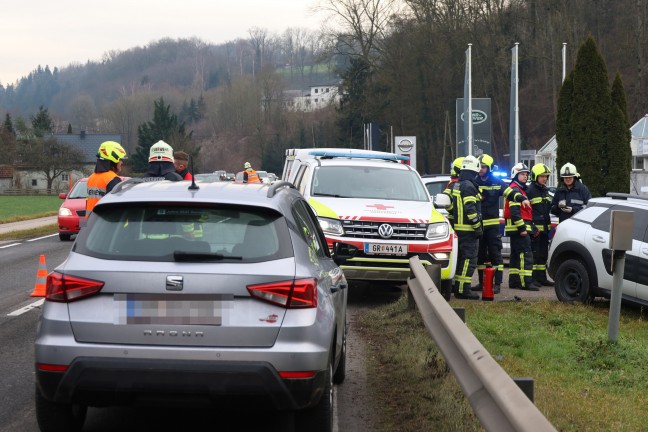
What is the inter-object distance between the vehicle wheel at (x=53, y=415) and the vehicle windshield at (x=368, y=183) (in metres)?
7.98

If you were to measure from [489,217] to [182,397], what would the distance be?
30.7ft

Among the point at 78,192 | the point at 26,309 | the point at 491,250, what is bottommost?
the point at 26,309

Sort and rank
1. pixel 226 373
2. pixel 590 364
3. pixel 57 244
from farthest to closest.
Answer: pixel 57 244, pixel 590 364, pixel 226 373

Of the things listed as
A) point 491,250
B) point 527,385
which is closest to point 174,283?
point 527,385

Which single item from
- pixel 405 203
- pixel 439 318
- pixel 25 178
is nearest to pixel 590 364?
pixel 439 318

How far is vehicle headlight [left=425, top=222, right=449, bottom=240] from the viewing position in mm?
12266

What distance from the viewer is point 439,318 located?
6.79 meters

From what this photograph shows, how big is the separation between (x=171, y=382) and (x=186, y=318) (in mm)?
340

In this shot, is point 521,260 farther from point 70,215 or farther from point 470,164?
point 70,215

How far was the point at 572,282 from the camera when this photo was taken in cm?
1258

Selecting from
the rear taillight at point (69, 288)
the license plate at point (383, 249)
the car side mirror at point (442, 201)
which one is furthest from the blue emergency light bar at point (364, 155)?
the rear taillight at point (69, 288)

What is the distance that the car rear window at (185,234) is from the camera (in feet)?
17.1

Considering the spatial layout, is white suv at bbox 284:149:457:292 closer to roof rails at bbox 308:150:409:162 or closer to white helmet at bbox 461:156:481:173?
white helmet at bbox 461:156:481:173

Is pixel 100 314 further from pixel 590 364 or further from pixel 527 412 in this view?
pixel 590 364
